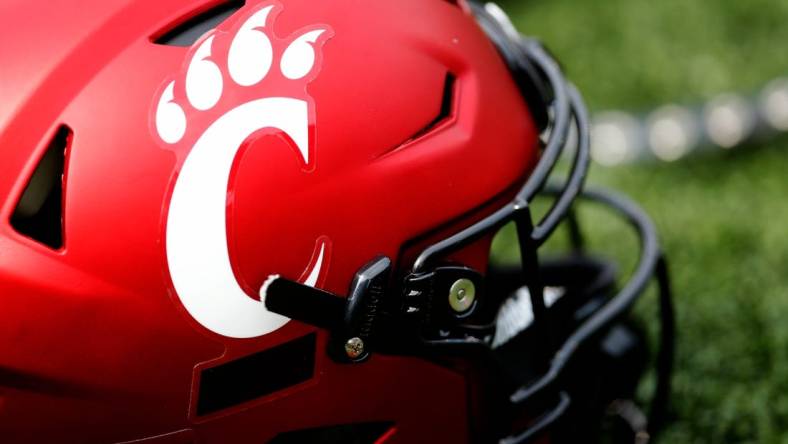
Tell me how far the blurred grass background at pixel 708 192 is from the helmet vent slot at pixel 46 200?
1.05 metres

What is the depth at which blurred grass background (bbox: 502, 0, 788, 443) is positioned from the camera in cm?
156

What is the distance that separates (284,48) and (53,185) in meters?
Answer: 0.27

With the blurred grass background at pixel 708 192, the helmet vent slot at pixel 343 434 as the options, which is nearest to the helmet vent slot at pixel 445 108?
the helmet vent slot at pixel 343 434

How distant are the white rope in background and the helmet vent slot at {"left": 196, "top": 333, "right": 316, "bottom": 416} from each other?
5.09 ft

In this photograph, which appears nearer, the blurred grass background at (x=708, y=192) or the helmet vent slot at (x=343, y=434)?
the helmet vent slot at (x=343, y=434)

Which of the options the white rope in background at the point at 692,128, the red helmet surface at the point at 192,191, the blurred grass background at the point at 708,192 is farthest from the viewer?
the white rope in background at the point at 692,128

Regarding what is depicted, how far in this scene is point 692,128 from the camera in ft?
7.54

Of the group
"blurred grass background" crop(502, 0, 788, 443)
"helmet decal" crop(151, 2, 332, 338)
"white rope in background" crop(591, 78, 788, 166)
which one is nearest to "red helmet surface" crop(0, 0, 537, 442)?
"helmet decal" crop(151, 2, 332, 338)

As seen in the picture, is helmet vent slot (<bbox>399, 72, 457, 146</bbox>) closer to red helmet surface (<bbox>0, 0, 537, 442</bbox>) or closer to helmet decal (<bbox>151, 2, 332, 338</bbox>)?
red helmet surface (<bbox>0, 0, 537, 442</bbox>)

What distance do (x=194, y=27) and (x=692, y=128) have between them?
5.53 ft

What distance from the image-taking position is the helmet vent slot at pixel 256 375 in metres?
0.93

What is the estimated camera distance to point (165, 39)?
0.92 meters

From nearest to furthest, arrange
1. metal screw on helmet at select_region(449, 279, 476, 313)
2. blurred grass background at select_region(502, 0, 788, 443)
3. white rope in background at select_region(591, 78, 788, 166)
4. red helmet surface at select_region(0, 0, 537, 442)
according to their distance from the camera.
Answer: red helmet surface at select_region(0, 0, 537, 442) < metal screw on helmet at select_region(449, 279, 476, 313) < blurred grass background at select_region(502, 0, 788, 443) < white rope in background at select_region(591, 78, 788, 166)

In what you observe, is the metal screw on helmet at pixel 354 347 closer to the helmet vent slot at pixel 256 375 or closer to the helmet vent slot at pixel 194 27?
the helmet vent slot at pixel 256 375
